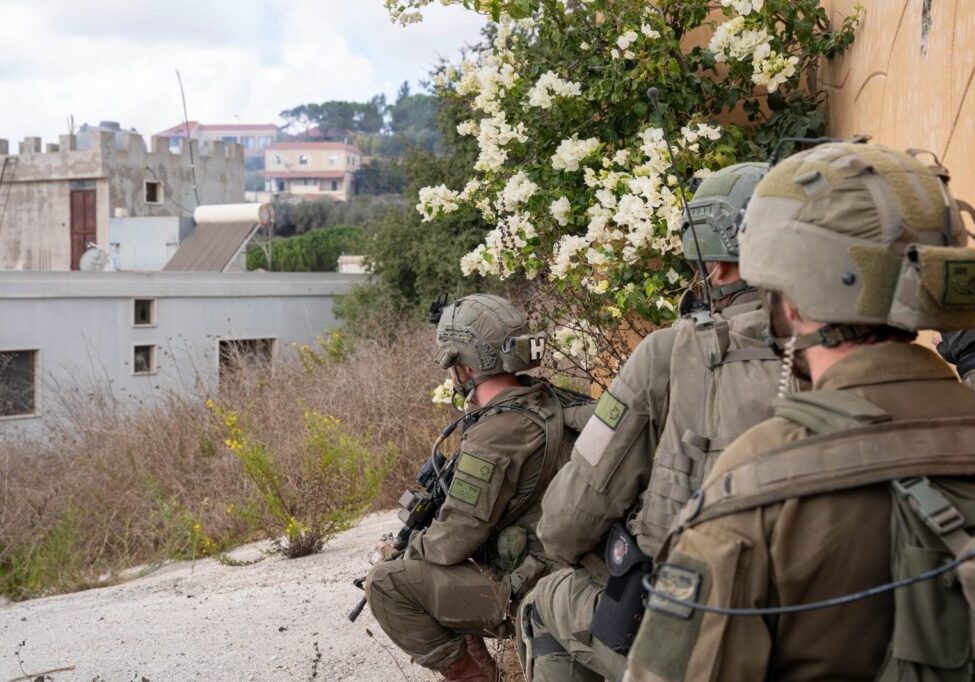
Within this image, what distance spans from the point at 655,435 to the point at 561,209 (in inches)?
114

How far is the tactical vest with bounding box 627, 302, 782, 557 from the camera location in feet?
8.20

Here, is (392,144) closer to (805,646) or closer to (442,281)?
(442,281)

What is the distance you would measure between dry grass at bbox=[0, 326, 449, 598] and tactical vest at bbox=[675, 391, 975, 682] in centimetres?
665

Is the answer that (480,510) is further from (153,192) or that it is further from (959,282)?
(153,192)

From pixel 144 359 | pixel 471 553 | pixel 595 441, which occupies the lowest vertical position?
pixel 144 359

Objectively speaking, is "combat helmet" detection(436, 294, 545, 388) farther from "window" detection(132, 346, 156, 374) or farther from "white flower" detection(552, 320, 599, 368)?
"window" detection(132, 346, 156, 374)

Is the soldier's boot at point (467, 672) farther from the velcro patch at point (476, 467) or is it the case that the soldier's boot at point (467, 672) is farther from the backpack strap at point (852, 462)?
the backpack strap at point (852, 462)

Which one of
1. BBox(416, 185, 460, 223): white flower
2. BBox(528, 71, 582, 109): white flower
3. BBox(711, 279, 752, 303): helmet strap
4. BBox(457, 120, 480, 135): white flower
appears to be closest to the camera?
BBox(711, 279, 752, 303): helmet strap

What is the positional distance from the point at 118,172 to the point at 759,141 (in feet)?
130

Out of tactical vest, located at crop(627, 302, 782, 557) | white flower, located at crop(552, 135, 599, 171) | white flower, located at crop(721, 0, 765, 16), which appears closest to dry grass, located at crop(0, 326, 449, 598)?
white flower, located at crop(552, 135, 599, 171)

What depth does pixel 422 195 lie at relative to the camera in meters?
6.24

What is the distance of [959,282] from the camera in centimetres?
178

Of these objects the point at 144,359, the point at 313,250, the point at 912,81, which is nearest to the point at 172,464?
the point at 912,81

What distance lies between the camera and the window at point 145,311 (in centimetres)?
2405
